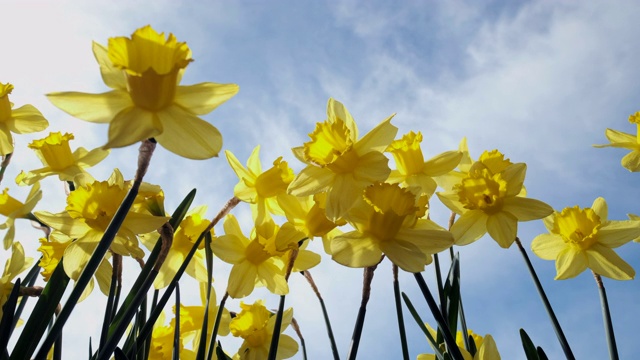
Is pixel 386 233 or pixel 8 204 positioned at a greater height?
pixel 8 204

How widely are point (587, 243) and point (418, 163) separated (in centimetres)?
99

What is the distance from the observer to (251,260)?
2.36 meters

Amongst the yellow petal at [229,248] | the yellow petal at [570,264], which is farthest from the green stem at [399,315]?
the yellow petal at [570,264]

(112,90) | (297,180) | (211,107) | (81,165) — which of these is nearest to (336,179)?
(297,180)

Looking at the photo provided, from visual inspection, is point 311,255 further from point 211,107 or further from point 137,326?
point 211,107

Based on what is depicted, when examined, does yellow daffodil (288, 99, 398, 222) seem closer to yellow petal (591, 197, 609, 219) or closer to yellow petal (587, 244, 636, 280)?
yellow petal (587, 244, 636, 280)

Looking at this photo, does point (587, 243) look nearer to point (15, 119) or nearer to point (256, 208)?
point (256, 208)

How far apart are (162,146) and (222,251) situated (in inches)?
34.2

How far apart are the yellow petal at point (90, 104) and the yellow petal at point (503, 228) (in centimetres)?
141

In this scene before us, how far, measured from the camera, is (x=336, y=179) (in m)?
1.95

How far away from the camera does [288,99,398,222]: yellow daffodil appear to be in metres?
1.88

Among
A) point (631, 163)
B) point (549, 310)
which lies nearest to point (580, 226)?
point (549, 310)

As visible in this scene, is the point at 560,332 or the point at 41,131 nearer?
the point at 560,332

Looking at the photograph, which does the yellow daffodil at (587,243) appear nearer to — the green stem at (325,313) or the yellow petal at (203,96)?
the green stem at (325,313)
